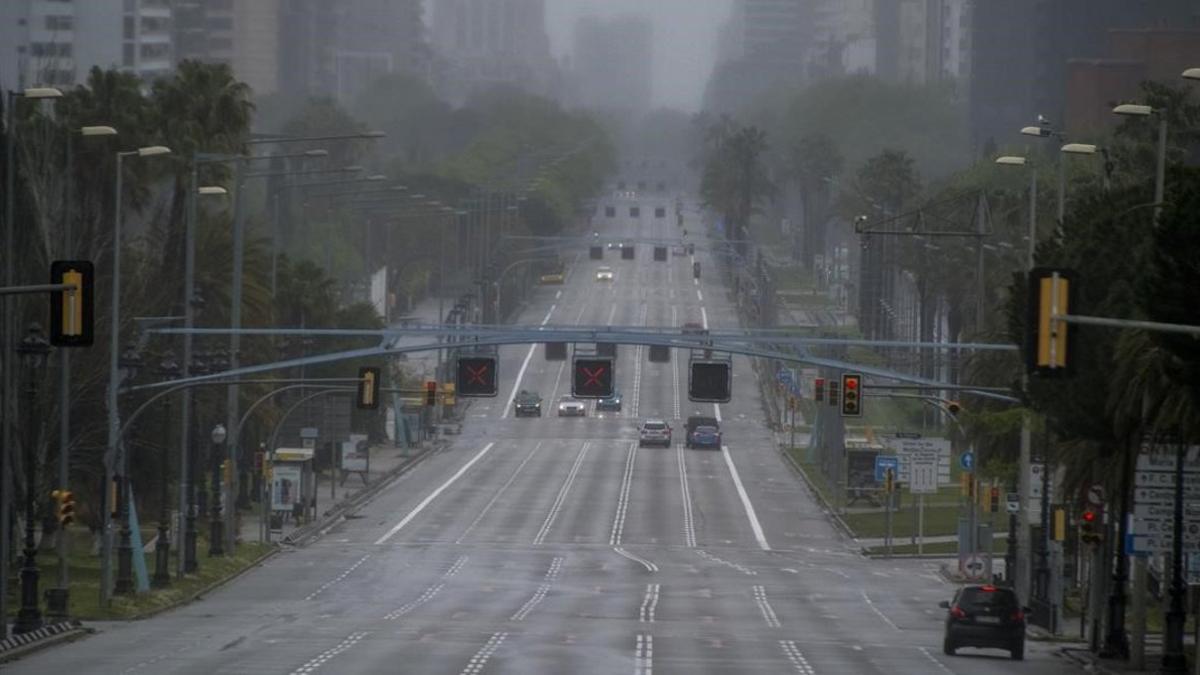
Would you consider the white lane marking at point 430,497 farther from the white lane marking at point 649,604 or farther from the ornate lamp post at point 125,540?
the ornate lamp post at point 125,540

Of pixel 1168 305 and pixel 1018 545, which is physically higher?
pixel 1168 305

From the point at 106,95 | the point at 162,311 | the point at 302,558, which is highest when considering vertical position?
A: the point at 106,95

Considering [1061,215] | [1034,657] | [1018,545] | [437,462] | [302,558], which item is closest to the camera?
[1034,657]

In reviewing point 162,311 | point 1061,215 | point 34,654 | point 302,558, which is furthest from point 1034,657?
point 162,311

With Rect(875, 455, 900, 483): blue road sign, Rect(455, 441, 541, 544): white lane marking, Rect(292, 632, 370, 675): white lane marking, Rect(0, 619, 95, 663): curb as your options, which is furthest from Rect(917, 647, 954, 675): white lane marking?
Rect(455, 441, 541, 544): white lane marking

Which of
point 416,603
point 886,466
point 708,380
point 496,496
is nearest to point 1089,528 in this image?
point 708,380

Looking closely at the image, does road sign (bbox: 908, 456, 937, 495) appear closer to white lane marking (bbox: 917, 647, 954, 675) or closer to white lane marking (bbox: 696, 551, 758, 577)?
white lane marking (bbox: 696, 551, 758, 577)

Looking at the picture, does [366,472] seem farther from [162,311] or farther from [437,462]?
[162,311]
